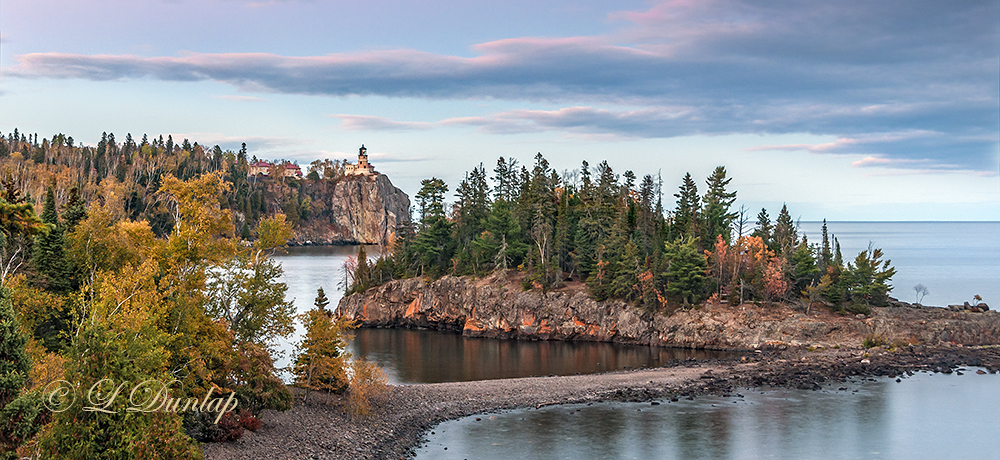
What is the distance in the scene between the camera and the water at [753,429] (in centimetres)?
3856

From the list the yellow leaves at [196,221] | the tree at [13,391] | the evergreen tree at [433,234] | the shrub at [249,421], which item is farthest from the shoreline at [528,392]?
the evergreen tree at [433,234]

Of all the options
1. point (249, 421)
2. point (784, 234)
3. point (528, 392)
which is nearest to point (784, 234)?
point (784, 234)

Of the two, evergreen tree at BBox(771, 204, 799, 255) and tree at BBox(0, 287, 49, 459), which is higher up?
evergreen tree at BBox(771, 204, 799, 255)

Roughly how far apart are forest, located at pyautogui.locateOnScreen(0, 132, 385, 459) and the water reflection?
1945 centimetres

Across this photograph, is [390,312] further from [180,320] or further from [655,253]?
[180,320]

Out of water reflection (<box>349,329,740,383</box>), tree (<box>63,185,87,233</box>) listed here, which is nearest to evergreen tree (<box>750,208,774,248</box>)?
water reflection (<box>349,329,740,383</box>)

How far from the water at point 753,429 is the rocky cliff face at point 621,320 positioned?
1819cm

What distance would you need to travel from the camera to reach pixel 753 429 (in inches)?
1686

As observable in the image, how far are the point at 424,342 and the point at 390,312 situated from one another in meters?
14.3

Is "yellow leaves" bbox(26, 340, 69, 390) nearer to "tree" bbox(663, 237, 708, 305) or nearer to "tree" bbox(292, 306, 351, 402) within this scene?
"tree" bbox(292, 306, 351, 402)

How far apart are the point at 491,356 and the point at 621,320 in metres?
16.1

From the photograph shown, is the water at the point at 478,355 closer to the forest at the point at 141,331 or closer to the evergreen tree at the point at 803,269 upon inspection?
the evergreen tree at the point at 803,269

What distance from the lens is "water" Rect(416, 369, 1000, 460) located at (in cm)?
3856

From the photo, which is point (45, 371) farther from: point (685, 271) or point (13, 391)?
point (685, 271)
